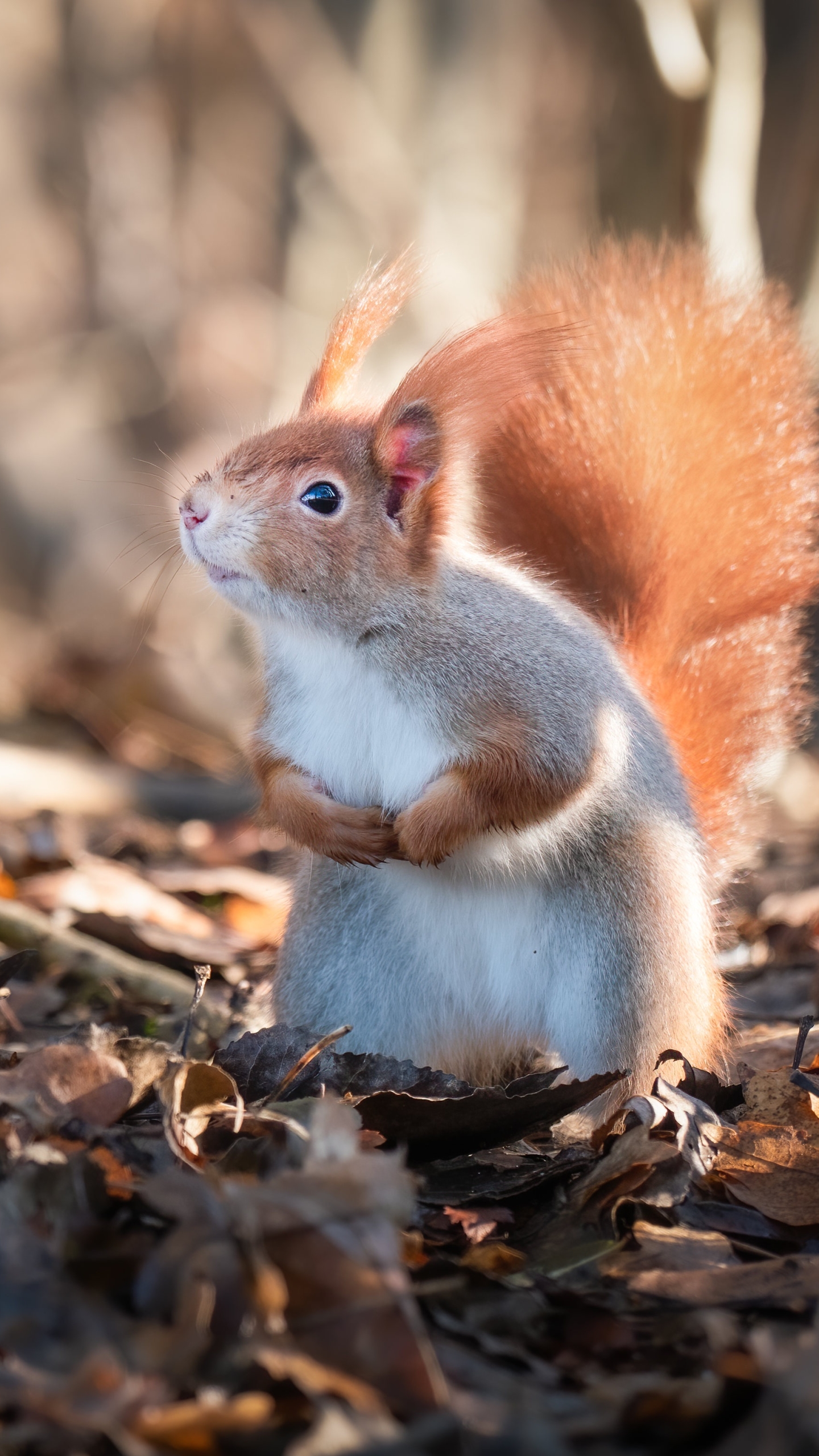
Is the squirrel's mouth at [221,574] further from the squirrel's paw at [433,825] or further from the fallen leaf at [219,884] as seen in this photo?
the fallen leaf at [219,884]

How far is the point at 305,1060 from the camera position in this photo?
1.46 m

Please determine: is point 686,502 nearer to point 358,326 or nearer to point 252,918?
point 358,326

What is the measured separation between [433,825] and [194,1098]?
1.56ft

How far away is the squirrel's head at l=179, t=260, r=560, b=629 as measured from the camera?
1731 mm

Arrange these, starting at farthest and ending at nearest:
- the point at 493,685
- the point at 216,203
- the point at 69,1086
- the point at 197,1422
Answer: the point at 216,203 < the point at 493,685 < the point at 69,1086 < the point at 197,1422

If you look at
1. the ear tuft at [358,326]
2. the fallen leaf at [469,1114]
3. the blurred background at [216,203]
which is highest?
the blurred background at [216,203]

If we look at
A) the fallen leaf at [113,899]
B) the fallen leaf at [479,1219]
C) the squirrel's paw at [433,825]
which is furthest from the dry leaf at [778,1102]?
the fallen leaf at [113,899]

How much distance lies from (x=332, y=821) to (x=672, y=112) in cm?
487

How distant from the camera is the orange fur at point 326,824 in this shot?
1.71 meters

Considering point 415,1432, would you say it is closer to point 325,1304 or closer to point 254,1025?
point 325,1304

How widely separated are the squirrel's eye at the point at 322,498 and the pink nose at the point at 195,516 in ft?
0.44

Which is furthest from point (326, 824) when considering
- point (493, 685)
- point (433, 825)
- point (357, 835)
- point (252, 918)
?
point (252, 918)

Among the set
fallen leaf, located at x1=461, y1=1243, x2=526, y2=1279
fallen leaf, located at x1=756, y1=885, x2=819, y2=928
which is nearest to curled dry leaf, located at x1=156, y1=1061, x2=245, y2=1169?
fallen leaf, located at x1=461, y1=1243, x2=526, y2=1279

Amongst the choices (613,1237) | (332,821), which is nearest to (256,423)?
(332,821)
